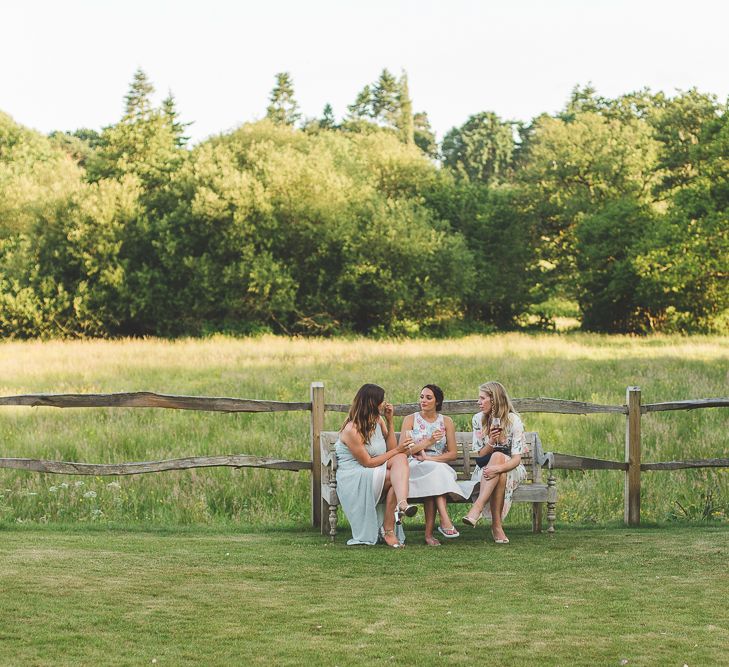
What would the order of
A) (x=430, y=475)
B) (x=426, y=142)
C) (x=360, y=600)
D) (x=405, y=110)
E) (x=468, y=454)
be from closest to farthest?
(x=360, y=600), (x=430, y=475), (x=468, y=454), (x=405, y=110), (x=426, y=142)

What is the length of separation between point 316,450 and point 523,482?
5.63 ft

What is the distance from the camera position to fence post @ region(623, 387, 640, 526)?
818 centimetres

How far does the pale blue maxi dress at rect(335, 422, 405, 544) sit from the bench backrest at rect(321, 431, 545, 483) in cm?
32

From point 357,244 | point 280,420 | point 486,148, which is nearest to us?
point 280,420

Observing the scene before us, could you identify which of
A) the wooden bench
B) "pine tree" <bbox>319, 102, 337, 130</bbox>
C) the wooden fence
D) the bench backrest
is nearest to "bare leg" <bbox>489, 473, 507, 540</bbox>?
the wooden bench

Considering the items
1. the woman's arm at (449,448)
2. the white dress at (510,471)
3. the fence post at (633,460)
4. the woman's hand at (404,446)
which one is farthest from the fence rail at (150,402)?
the fence post at (633,460)

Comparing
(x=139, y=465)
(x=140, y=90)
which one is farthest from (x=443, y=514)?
(x=140, y=90)

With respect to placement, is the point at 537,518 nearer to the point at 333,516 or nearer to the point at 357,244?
the point at 333,516

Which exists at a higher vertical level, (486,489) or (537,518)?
(486,489)

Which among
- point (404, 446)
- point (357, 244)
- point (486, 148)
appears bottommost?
point (404, 446)

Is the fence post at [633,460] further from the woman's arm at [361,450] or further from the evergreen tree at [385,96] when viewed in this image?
the evergreen tree at [385,96]

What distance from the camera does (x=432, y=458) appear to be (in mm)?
7750

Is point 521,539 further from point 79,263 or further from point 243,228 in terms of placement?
point 79,263

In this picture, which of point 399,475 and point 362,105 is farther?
point 362,105
